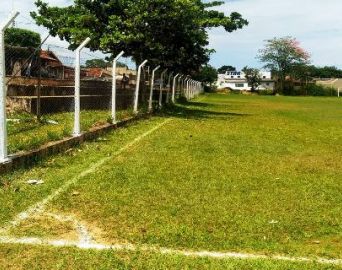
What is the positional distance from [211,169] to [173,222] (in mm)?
3388

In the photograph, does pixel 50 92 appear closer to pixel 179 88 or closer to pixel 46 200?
pixel 46 200

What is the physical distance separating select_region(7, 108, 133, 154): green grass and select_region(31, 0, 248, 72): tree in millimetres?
3935

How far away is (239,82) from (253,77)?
17.6 metres

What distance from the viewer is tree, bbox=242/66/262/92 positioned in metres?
137

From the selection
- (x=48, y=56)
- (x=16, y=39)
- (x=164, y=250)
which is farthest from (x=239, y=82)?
(x=164, y=250)

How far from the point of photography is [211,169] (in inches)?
354

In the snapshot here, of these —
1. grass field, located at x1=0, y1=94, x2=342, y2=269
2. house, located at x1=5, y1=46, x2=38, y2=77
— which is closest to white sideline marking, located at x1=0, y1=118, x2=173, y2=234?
grass field, located at x1=0, y1=94, x2=342, y2=269

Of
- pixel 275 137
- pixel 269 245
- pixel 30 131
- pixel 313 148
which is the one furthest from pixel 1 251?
pixel 275 137

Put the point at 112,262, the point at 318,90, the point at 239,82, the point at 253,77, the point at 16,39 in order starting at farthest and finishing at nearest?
the point at 239,82 → the point at 253,77 → the point at 318,90 → the point at 16,39 → the point at 112,262

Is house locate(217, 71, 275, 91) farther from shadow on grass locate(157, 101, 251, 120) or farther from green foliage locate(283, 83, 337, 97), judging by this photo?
shadow on grass locate(157, 101, 251, 120)

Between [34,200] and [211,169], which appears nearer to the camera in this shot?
[34,200]

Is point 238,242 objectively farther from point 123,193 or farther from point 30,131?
point 30,131

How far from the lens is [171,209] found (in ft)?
20.4

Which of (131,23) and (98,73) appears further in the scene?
(131,23)
